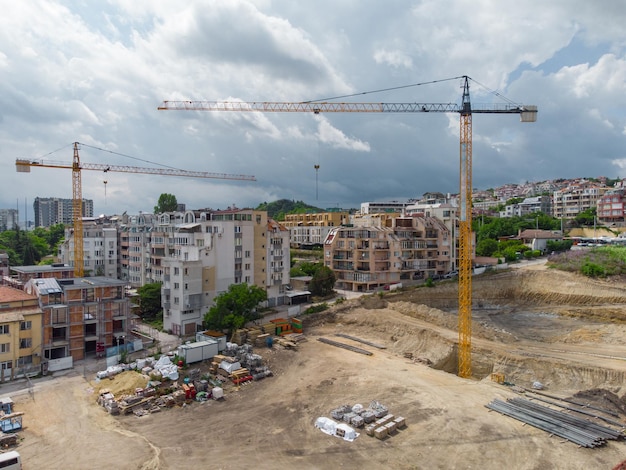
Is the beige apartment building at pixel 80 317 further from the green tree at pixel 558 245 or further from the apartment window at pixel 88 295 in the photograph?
the green tree at pixel 558 245

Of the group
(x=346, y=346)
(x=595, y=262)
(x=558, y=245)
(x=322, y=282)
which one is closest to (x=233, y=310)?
(x=346, y=346)

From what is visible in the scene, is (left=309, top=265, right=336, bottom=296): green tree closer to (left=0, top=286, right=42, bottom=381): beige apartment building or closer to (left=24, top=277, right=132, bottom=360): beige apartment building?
(left=24, top=277, right=132, bottom=360): beige apartment building

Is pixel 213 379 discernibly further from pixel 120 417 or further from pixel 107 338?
pixel 107 338

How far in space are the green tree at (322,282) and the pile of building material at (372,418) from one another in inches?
1518

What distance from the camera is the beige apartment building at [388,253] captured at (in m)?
74.9

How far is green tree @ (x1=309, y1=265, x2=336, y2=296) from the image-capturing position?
6862 centimetres

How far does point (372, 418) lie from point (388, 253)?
4920 centimetres

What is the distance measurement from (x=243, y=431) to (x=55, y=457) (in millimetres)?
11044

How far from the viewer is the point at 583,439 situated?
84.1 ft

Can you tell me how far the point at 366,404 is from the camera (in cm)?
3100

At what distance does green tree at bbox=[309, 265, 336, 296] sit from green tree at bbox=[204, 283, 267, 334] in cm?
1980

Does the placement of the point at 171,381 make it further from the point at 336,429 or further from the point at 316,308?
the point at 316,308

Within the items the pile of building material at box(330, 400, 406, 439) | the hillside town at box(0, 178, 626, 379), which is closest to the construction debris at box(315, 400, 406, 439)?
the pile of building material at box(330, 400, 406, 439)

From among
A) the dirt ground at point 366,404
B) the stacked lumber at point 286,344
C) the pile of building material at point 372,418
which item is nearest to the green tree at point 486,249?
the dirt ground at point 366,404
